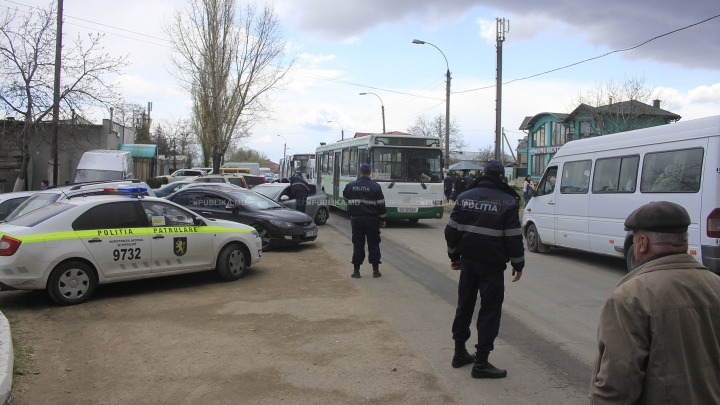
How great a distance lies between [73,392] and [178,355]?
1086mm

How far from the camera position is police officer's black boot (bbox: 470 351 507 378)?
4879 mm

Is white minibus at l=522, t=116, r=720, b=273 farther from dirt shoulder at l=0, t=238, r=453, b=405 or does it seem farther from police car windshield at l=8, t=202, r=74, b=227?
police car windshield at l=8, t=202, r=74, b=227

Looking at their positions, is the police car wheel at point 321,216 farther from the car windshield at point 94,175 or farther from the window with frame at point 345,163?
the car windshield at point 94,175

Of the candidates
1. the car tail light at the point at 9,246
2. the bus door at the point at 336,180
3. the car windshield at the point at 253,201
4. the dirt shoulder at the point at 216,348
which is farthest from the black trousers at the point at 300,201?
the car tail light at the point at 9,246

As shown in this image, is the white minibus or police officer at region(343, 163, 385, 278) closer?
the white minibus

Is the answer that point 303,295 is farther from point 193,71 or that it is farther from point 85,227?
point 193,71

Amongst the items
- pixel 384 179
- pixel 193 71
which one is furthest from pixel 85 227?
pixel 193 71

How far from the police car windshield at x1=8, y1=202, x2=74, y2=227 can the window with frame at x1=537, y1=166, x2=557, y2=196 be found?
377 inches

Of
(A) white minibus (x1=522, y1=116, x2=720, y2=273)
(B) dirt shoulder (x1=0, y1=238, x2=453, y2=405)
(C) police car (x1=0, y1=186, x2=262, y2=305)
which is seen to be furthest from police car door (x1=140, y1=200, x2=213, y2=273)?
(A) white minibus (x1=522, y1=116, x2=720, y2=273)

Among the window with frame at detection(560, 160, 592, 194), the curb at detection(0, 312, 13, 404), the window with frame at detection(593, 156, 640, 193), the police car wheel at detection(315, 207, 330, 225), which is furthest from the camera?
the police car wheel at detection(315, 207, 330, 225)

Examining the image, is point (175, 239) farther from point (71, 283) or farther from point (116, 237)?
point (71, 283)

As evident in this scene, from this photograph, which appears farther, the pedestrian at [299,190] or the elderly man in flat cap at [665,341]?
the pedestrian at [299,190]

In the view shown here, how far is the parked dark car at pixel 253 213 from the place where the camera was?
1273 centimetres

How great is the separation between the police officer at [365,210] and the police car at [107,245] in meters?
1.88
